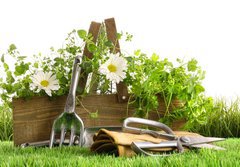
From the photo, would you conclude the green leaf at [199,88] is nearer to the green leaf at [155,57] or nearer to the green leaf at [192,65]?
the green leaf at [192,65]

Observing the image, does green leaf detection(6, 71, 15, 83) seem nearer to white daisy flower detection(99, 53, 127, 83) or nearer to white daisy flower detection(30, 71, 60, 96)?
white daisy flower detection(30, 71, 60, 96)

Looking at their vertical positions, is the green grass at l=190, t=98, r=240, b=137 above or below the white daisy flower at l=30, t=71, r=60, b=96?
below

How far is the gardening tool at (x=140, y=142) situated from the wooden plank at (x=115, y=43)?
57cm

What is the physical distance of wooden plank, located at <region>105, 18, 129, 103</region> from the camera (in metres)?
3.05

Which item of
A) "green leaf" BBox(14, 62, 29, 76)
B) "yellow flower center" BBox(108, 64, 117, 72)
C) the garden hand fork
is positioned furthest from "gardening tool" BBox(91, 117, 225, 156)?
"green leaf" BBox(14, 62, 29, 76)

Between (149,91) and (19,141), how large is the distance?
2.89 feet

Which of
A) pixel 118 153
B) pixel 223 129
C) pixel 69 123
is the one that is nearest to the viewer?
pixel 118 153

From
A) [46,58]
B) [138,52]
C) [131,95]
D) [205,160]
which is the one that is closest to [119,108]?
[131,95]

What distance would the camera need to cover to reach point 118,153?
230cm

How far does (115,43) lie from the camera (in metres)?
3.06

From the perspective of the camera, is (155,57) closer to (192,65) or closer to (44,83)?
(192,65)

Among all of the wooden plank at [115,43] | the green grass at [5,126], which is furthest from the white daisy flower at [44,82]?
the green grass at [5,126]

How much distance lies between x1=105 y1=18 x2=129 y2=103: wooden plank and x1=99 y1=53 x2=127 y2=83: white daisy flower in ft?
0.44

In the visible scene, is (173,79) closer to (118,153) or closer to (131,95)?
(131,95)
